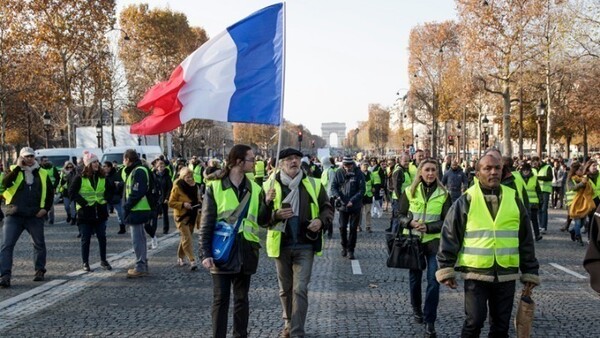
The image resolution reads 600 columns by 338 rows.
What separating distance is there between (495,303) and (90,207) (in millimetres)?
7013

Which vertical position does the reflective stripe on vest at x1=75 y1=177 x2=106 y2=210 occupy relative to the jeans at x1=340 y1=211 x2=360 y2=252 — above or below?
above

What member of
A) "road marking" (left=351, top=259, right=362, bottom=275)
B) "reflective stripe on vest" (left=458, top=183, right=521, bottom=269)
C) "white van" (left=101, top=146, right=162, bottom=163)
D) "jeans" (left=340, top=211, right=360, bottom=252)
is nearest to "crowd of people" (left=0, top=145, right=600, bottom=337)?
"reflective stripe on vest" (left=458, top=183, right=521, bottom=269)

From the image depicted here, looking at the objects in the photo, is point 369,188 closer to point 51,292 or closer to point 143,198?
point 143,198

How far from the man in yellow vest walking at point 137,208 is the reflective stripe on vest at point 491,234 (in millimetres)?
5979

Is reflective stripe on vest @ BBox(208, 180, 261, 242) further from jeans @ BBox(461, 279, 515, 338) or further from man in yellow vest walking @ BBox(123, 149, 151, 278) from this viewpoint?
man in yellow vest walking @ BBox(123, 149, 151, 278)

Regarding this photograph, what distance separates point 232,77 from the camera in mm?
6648

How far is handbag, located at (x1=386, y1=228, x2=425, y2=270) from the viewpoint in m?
6.70

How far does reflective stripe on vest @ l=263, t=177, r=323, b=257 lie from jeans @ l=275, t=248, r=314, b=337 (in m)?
0.10

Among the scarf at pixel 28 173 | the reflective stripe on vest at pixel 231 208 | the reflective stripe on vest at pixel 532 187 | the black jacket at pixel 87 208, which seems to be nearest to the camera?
the reflective stripe on vest at pixel 231 208

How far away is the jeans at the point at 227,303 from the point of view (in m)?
5.62

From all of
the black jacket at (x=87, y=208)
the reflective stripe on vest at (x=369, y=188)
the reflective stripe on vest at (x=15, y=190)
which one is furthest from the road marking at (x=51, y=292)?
the reflective stripe on vest at (x=369, y=188)

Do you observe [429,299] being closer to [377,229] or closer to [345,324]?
[345,324]

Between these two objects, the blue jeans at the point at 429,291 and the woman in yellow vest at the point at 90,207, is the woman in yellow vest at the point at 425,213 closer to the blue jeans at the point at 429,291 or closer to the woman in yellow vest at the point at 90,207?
the blue jeans at the point at 429,291

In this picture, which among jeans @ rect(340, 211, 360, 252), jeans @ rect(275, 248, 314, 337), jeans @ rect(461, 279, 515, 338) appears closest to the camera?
jeans @ rect(461, 279, 515, 338)
